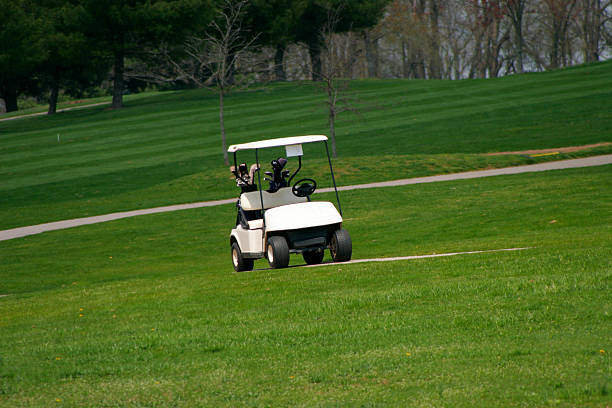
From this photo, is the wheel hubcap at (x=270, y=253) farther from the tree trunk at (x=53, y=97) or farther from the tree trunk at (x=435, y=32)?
the tree trunk at (x=435, y=32)

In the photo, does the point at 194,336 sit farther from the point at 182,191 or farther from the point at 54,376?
the point at 182,191

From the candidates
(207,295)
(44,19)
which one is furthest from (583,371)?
(44,19)

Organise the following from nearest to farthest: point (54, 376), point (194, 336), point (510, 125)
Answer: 1. point (54, 376)
2. point (194, 336)
3. point (510, 125)

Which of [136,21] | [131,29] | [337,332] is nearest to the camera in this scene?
[337,332]

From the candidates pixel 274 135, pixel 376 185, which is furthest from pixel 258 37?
pixel 376 185

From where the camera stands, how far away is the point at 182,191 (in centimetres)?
2839

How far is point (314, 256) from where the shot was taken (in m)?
13.6

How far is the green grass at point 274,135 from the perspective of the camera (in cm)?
2812

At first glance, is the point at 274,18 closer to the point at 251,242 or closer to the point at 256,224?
the point at 256,224

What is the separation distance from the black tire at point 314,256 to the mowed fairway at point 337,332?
117 centimetres

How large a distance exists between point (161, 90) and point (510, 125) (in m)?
49.1

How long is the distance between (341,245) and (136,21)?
151 ft

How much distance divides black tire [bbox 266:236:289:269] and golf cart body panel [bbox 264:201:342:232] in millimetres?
188

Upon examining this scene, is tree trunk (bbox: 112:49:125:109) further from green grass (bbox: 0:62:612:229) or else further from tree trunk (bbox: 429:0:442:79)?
tree trunk (bbox: 429:0:442:79)
